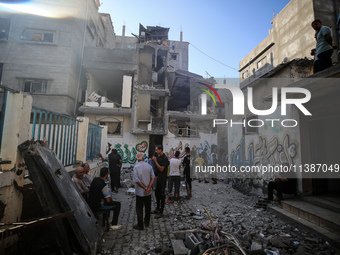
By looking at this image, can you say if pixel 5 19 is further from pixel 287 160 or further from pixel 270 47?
pixel 270 47

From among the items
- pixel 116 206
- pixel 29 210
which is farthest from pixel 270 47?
pixel 29 210

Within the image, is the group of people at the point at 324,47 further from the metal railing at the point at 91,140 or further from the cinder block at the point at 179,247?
the metal railing at the point at 91,140

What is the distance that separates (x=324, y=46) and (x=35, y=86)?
16.2m

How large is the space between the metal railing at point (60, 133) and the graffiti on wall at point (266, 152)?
6.79 meters

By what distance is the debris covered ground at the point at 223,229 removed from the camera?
3.40 m

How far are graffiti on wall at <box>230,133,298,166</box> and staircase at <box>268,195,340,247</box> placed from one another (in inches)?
49.2

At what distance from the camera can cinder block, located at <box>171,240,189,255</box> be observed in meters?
3.10

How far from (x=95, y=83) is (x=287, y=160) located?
16236mm

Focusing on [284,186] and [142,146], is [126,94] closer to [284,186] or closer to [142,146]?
[142,146]

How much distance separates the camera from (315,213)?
4.36 metres

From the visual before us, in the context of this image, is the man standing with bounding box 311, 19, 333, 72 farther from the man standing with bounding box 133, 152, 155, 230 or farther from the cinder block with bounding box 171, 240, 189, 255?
the cinder block with bounding box 171, 240, 189, 255

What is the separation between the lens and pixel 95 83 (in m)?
17.1

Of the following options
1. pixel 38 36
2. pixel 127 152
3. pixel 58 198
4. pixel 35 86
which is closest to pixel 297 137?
pixel 58 198

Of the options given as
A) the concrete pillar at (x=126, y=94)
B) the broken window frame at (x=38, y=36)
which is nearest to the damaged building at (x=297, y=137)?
the concrete pillar at (x=126, y=94)
